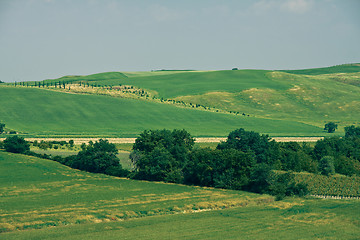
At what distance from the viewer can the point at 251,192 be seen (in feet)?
282

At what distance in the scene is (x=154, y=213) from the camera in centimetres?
6612

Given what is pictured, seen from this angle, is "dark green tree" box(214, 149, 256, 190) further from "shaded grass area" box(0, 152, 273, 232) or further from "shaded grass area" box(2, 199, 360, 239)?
"shaded grass area" box(2, 199, 360, 239)

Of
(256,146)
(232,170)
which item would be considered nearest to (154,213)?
(232,170)

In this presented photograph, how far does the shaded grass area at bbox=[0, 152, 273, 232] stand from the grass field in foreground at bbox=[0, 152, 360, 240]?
0.10m

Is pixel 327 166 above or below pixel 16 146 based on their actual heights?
below

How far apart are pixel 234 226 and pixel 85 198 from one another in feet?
86.0

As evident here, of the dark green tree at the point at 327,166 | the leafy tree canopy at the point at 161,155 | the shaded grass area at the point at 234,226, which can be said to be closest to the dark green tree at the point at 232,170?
the leafy tree canopy at the point at 161,155

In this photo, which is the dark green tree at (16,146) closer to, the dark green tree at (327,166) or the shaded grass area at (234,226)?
the shaded grass area at (234,226)

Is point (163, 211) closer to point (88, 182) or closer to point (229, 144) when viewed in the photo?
point (88, 182)

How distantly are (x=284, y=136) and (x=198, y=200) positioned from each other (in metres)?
127

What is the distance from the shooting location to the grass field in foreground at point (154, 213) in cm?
5472

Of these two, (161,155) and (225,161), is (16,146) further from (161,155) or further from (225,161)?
(225,161)

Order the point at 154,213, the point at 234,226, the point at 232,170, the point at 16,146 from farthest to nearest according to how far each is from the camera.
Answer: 1. the point at 16,146
2. the point at 232,170
3. the point at 154,213
4. the point at 234,226

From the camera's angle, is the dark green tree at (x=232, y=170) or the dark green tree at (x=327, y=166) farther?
the dark green tree at (x=327, y=166)
